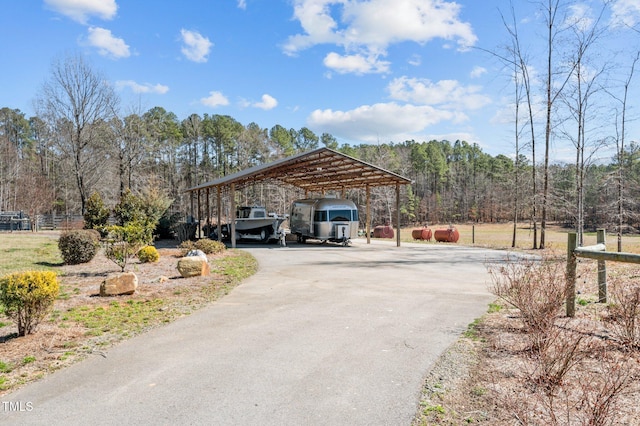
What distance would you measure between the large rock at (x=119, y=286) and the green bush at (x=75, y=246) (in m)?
4.97

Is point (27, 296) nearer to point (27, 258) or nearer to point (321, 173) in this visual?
point (27, 258)

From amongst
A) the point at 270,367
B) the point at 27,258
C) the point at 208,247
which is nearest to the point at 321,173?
the point at 208,247

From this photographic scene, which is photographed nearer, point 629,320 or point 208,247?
point 629,320

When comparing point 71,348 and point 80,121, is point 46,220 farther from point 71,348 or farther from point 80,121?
point 71,348

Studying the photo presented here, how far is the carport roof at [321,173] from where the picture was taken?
17922mm

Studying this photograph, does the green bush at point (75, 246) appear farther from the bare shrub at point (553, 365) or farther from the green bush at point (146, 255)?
the bare shrub at point (553, 365)

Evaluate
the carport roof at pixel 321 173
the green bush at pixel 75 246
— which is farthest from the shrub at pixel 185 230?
the green bush at pixel 75 246

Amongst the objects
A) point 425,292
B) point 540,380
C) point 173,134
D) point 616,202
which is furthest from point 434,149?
point 540,380

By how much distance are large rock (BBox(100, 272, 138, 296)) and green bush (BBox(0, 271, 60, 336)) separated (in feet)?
7.40

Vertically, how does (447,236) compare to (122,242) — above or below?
below

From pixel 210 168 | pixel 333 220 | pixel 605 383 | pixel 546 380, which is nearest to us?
pixel 605 383

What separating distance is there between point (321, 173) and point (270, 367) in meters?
18.4

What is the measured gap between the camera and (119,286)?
7566 millimetres

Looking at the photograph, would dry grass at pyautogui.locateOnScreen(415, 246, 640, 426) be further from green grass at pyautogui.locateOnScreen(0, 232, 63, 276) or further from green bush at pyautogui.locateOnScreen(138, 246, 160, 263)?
green grass at pyautogui.locateOnScreen(0, 232, 63, 276)
